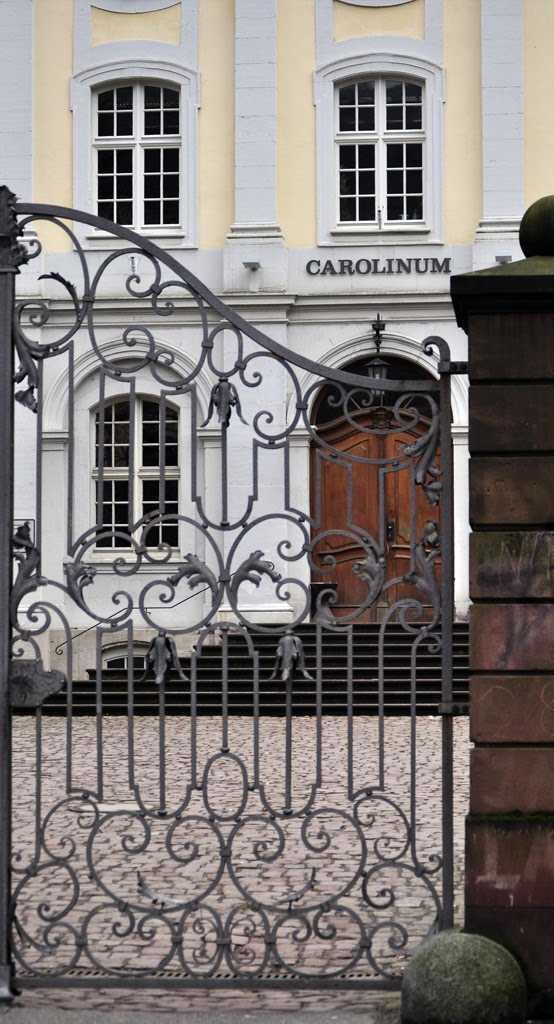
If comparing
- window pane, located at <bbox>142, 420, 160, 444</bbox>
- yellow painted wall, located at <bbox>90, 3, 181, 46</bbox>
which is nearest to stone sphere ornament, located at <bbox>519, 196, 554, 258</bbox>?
window pane, located at <bbox>142, 420, 160, 444</bbox>

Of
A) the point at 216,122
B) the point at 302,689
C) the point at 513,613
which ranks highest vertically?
the point at 216,122

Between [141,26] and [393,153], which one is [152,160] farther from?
[393,153]

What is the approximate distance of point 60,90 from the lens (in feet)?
68.0

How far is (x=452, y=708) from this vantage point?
525 centimetres

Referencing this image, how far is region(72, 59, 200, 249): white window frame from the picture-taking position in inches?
807

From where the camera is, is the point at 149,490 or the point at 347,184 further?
the point at 347,184

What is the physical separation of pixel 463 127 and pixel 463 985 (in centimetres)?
1713

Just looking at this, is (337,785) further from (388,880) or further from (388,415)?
(388,415)

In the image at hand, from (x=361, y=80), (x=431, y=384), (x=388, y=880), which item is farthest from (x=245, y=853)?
(x=361, y=80)

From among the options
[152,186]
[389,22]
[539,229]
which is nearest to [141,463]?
[152,186]

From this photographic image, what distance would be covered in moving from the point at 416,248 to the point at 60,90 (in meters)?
5.39

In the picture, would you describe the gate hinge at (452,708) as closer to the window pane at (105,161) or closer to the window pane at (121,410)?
the window pane at (121,410)

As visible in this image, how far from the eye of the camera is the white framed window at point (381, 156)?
20516 mm

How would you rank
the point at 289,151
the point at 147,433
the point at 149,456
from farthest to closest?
the point at 289,151
the point at 147,433
the point at 149,456
